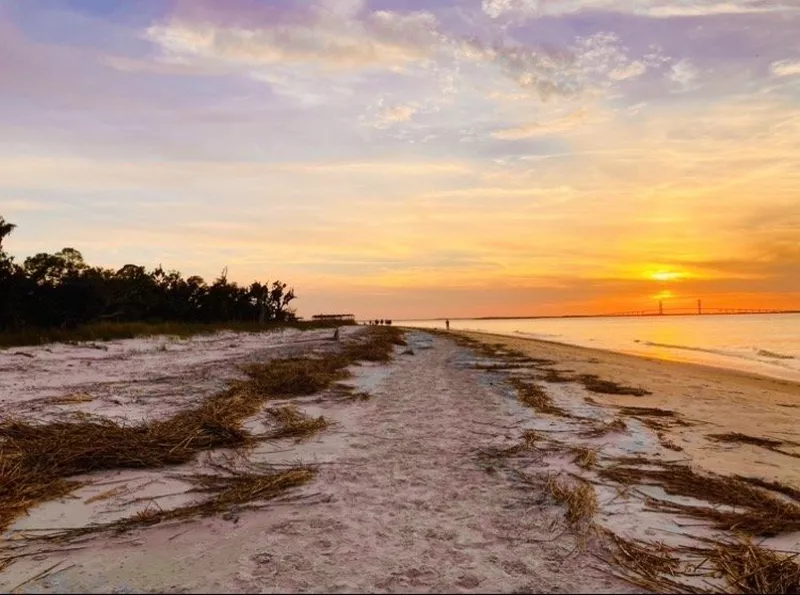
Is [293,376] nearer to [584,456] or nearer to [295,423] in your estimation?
[295,423]

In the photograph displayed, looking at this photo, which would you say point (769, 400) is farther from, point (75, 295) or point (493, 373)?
point (75, 295)

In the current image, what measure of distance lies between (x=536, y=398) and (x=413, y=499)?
635cm

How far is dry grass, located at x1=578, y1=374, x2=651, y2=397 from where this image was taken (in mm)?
12445

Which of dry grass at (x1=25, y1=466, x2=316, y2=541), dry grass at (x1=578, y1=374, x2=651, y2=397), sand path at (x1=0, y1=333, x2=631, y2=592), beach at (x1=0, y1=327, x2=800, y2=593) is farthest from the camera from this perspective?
dry grass at (x1=578, y1=374, x2=651, y2=397)

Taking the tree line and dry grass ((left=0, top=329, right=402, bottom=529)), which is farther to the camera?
the tree line

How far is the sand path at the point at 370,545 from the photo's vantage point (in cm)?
320

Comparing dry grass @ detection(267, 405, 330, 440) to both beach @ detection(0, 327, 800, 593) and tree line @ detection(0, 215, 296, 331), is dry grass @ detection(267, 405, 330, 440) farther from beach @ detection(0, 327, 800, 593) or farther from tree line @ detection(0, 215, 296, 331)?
tree line @ detection(0, 215, 296, 331)

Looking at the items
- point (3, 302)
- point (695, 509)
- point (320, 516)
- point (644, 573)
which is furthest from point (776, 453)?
point (3, 302)

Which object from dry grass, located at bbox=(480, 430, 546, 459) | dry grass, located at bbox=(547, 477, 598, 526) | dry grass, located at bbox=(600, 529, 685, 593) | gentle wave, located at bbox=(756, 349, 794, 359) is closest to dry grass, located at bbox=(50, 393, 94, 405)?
dry grass, located at bbox=(480, 430, 546, 459)

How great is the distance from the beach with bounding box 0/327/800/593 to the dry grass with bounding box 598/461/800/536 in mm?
45

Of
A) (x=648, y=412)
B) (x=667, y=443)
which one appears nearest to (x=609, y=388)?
(x=648, y=412)

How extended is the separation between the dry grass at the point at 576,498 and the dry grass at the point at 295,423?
125 inches

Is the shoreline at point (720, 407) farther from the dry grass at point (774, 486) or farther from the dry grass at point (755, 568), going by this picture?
the dry grass at point (755, 568)

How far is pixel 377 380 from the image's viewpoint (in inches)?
505
